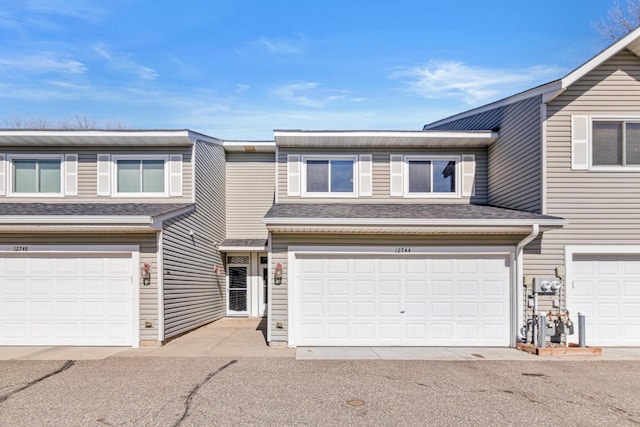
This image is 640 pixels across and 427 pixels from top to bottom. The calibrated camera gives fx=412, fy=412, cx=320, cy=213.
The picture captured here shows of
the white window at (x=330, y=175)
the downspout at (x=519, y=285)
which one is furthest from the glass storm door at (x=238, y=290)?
the downspout at (x=519, y=285)

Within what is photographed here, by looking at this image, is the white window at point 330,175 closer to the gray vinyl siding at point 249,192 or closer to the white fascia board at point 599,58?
the gray vinyl siding at point 249,192

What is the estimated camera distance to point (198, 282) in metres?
12.5

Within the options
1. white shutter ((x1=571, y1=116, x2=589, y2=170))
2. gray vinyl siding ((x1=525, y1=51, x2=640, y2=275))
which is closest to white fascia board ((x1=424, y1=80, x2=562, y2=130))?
gray vinyl siding ((x1=525, y1=51, x2=640, y2=275))

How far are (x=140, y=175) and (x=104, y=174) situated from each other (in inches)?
39.1

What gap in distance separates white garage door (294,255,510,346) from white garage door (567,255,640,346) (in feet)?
5.79

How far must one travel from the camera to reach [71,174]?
1190 cm

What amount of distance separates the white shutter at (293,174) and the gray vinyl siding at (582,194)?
613 cm

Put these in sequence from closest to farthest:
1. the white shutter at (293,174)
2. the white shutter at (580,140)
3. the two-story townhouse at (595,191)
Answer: the two-story townhouse at (595,191) → the white shutter at (580,140) → the white shutter at (293,174)

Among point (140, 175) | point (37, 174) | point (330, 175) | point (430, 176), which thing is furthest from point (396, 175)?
point (37, 174)

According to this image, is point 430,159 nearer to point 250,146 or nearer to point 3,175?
point 250,146

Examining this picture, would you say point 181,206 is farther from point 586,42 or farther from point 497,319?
point 586,42

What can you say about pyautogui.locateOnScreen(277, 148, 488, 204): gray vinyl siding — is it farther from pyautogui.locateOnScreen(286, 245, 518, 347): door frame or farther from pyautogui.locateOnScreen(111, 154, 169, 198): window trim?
pyautogui.locateOnScreen(111, 154, 169, 198): window trim

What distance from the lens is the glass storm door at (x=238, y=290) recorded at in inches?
589

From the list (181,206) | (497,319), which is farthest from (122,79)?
(497,319)
